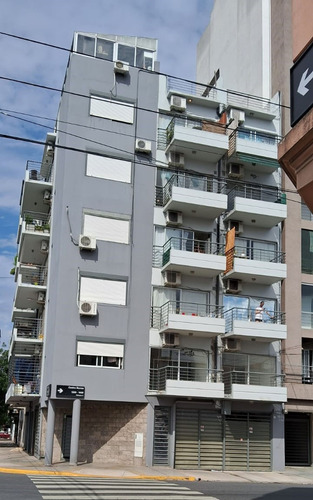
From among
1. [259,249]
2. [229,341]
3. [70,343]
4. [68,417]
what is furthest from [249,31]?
[68,417]

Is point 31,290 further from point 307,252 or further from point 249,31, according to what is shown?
point 249,31

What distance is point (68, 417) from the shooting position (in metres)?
30.0

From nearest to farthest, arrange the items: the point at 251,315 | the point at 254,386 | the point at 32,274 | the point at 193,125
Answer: the point at 254,386 < the point at 251,315 < the point at 193,125 < the point at 32,274

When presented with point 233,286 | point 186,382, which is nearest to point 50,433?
point 186,382

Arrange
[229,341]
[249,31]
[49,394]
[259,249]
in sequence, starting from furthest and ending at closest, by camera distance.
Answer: [249,31] < [259,249] < [229,341] < [49,394]

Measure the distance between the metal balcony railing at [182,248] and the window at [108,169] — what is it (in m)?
3.59

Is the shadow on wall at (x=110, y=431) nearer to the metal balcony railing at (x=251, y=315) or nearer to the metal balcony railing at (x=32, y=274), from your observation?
the metal balcony railing at (x=251, y=315)

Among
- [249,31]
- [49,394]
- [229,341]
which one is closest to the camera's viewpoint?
[49,394]

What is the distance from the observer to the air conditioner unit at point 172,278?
2938 centimetres

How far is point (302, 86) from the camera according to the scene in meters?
9.06

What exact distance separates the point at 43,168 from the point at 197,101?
1138 cm

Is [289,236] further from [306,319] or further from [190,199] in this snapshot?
[190,199]

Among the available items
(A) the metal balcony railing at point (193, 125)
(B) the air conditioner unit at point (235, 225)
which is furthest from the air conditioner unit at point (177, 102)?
(B) the air conditioner unit at point (235, 225)

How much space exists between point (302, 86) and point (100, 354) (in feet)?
67.5
